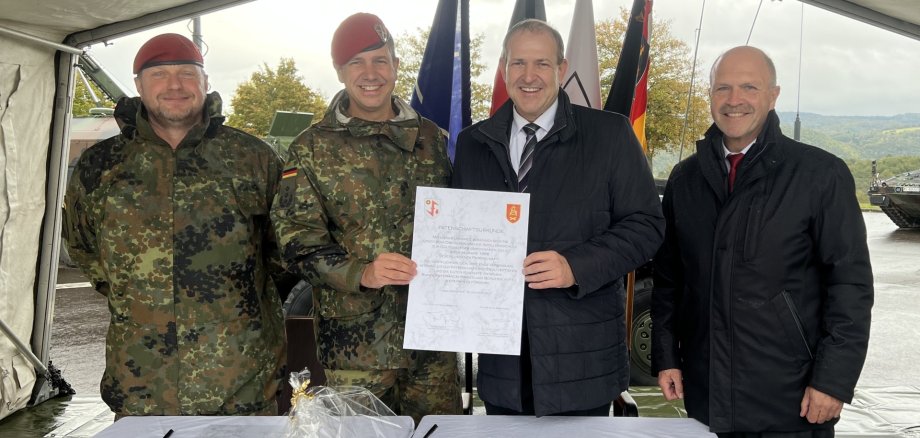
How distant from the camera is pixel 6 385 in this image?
423 centimetres

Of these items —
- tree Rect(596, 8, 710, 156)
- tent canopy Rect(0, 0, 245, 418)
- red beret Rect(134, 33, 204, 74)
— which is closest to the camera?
red beret Rect(134, 33, 204, 74)

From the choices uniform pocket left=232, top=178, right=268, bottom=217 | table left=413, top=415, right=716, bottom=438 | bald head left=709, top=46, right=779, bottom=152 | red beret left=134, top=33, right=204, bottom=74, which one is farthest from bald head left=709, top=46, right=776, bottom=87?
red beret left=134, top=33, right=204, bottom=74

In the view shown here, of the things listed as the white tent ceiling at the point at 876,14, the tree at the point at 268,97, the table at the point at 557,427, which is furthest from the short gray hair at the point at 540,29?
the tree at the point at 268,97

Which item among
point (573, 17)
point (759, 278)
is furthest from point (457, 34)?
point (759, 278)

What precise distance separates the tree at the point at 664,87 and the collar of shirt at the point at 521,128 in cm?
2014

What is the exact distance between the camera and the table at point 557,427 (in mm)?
1714

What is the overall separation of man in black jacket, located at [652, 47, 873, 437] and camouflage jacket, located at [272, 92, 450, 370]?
0.99 metres

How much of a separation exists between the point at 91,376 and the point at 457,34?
14.4 ft

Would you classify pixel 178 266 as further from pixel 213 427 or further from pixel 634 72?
pixel 634 72

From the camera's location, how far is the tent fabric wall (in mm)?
3881

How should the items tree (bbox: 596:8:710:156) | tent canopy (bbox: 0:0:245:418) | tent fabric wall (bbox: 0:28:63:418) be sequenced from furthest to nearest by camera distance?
tree (bbox: 596:8:710:156) < tent fabric wall (bbox: 0:28:63:418) < tent canopy (bbox: 0:0:245:418)

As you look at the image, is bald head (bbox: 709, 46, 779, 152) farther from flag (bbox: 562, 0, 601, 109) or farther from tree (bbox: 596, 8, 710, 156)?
tree (bbox: 596, 8, 710, 156)

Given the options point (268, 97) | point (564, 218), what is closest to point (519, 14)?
point (564, 218)

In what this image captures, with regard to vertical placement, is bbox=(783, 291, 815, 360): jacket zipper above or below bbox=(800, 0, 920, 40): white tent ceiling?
below
